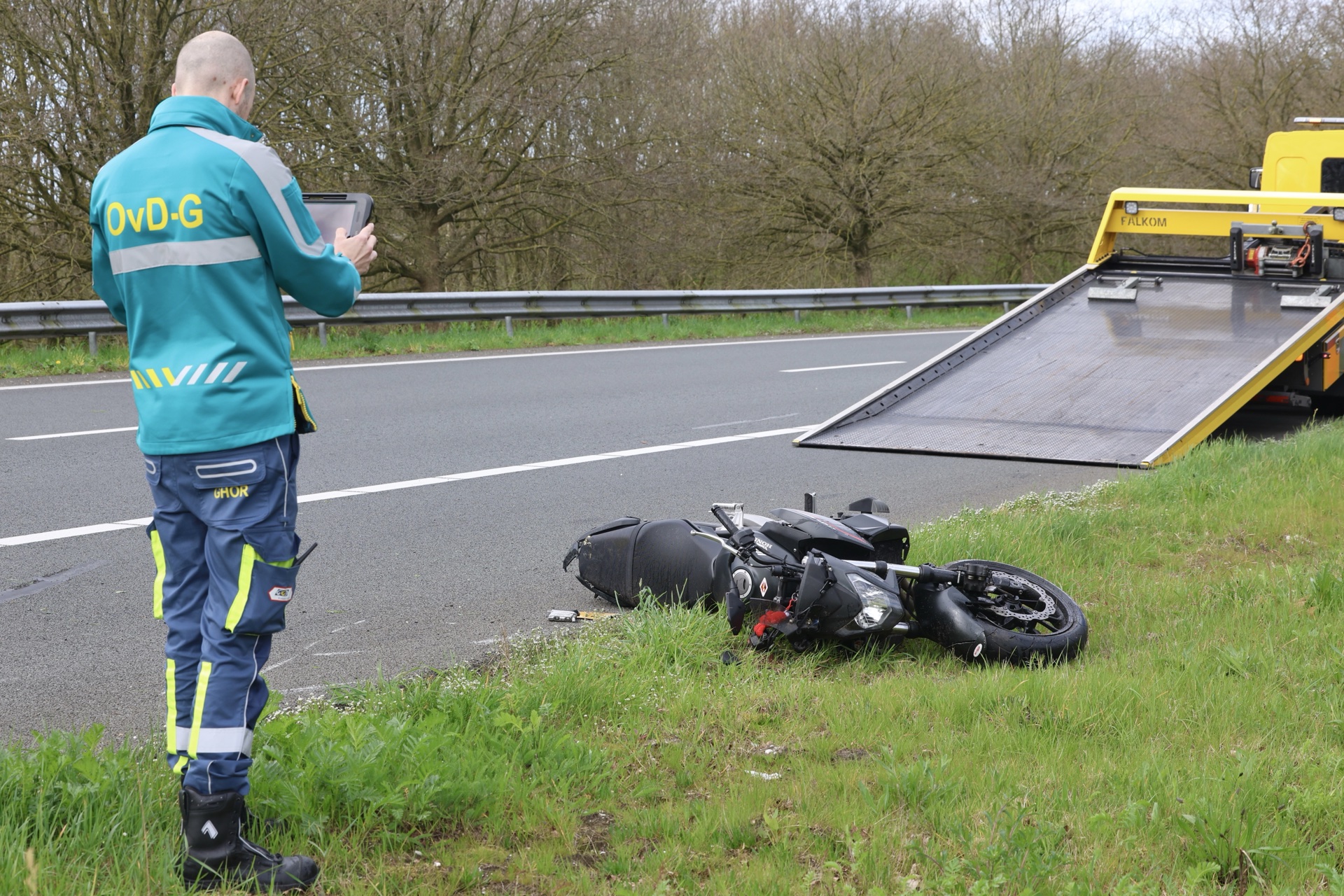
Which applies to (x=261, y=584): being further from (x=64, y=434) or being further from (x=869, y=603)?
(x=64, y=434)

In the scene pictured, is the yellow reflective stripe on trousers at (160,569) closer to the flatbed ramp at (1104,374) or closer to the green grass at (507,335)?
the flatbed ramp at (1104,374)

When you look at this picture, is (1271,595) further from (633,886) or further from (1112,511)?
(633,886)

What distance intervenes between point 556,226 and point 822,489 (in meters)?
15.5

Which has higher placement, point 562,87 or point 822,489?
point 562,87

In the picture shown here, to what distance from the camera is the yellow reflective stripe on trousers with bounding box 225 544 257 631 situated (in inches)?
105

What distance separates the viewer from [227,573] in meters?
2.70

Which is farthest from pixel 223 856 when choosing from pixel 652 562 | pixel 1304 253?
pixel 1304 253

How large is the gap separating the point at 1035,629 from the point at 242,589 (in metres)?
2.86

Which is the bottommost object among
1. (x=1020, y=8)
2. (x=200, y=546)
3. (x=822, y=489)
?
(x=822, y=489)

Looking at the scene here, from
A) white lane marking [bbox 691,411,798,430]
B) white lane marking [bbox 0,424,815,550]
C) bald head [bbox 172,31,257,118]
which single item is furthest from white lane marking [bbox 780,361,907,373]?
bald head [bbox 172,31,257,118]

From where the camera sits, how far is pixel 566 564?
5172mm

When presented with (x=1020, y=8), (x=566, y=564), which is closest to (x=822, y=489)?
(x=566, y=564)

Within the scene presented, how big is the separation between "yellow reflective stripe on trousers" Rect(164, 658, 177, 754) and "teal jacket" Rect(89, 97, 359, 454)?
0.38m

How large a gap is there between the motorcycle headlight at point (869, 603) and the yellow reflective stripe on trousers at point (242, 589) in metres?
2.09
